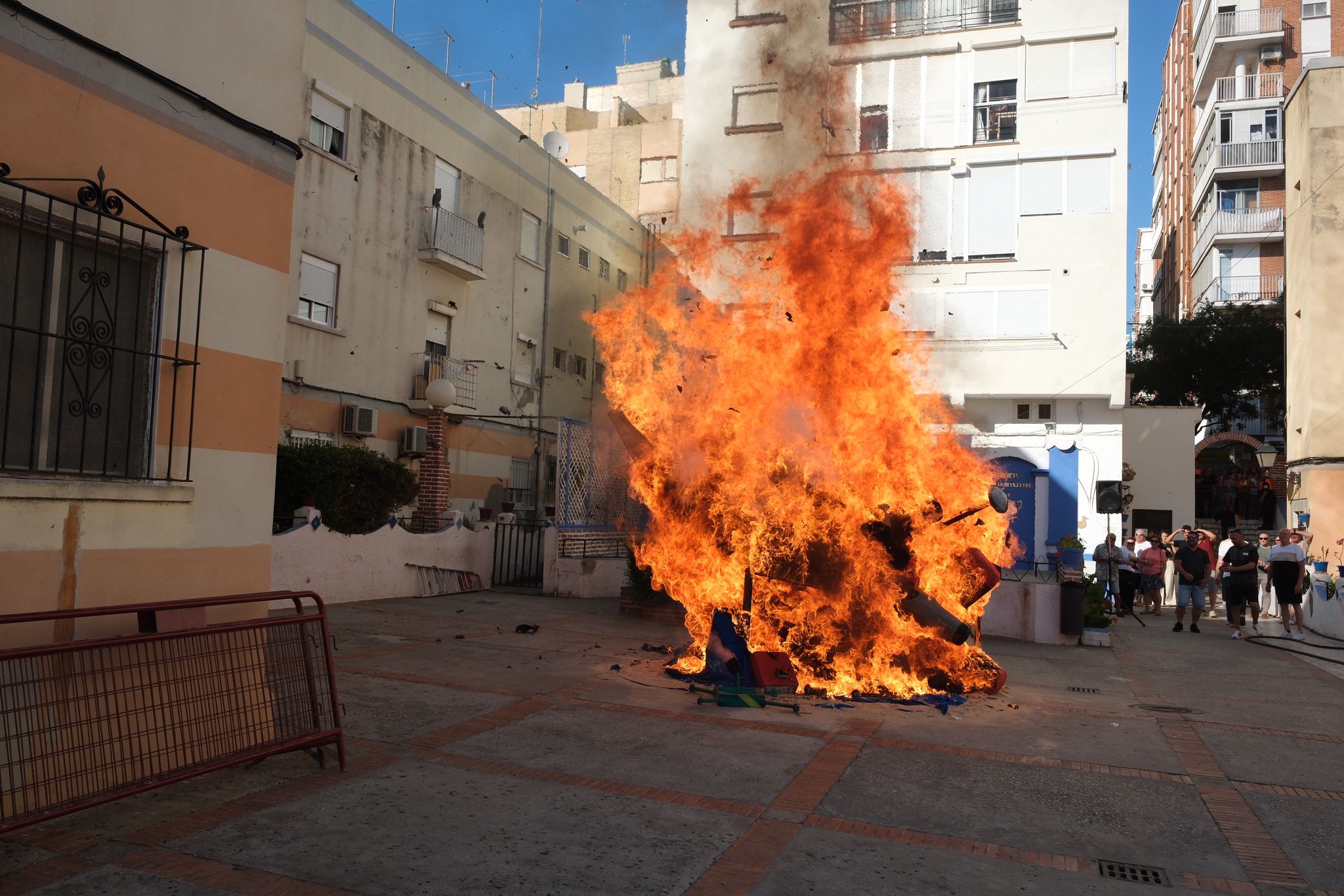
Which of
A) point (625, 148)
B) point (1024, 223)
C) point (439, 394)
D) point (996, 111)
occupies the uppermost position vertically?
point (625, 148)

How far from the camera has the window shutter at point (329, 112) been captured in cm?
1742

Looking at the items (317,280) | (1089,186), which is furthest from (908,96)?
(317,280)

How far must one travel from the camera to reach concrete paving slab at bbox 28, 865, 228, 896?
3.67 meters

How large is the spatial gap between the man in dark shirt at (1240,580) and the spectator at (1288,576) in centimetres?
30

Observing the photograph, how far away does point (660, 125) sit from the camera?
117ft

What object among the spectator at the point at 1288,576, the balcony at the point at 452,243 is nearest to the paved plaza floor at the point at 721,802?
the spectator at the point at 1288,576

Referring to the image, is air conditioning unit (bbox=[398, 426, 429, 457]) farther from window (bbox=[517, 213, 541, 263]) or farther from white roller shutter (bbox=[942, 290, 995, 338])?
white roller shutter (bbox=[942, 290, 995, 338])

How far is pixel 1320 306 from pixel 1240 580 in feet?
41.4

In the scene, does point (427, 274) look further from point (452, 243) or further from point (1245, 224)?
point (1245, 224)

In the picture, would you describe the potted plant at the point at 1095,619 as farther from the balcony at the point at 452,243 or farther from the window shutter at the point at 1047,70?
the window shutter at the point at 1047,70

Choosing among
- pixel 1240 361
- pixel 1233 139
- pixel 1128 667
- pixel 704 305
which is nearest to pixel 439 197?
pixel 704 305

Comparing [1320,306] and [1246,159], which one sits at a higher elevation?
[1246,159]

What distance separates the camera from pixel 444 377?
21.0m

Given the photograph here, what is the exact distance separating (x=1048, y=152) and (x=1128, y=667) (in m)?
17.7
